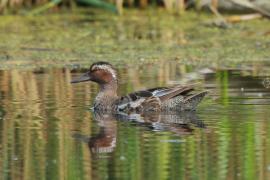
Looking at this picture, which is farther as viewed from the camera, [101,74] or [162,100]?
[101,74]

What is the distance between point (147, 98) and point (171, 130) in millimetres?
1241

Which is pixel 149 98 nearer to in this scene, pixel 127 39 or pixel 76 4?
pixel 127 39

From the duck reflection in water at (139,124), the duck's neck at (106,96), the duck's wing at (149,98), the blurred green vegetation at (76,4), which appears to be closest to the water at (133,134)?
the duck reflection in water at (139,124)

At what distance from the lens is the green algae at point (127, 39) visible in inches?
543

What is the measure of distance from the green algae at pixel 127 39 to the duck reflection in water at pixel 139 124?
381cm

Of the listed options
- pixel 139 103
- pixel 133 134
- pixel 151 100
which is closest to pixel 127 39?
pixel 139 103

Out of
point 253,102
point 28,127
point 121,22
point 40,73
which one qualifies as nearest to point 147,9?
point 121,22

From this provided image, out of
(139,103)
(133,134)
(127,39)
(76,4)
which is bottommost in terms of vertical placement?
(133,134)

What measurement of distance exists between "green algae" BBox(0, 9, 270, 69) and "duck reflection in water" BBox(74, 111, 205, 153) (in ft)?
12.5

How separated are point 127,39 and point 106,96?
203 inches

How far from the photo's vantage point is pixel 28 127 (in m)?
8.85

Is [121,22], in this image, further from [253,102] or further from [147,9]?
[253,102]

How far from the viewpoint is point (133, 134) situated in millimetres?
8445

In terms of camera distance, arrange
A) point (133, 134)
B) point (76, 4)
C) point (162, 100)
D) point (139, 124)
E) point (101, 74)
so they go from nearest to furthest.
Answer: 1. point (133, 134)
2. point (139, 124)
3. point (162, 100)
4. point (101, 74)
5. point (76, 4)
